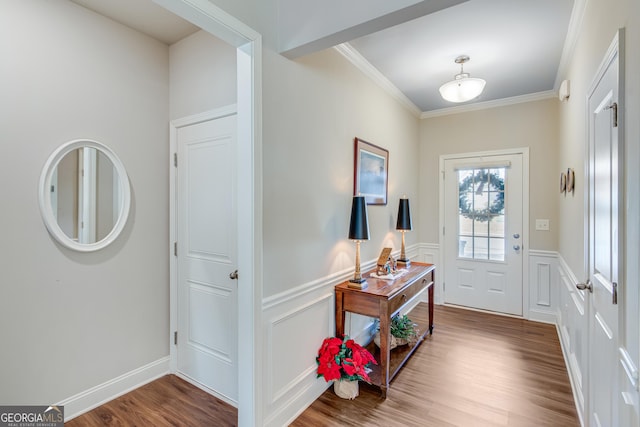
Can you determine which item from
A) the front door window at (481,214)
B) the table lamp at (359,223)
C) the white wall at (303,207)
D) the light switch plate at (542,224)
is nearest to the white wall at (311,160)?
the white wall at (303,207)

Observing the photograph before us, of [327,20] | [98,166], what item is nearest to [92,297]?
[98,166]

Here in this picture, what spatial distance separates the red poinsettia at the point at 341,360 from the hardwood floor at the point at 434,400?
0.64 ft

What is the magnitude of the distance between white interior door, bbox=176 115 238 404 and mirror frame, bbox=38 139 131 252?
1.20ft

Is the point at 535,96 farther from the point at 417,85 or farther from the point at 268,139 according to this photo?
the point at 268,139

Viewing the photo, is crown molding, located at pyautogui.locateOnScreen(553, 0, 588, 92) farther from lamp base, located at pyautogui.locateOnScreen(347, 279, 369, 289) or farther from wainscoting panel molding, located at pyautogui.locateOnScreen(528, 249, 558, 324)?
lamp base, located at pyautogui.locateOnScreen(347, 279, 369, 289)

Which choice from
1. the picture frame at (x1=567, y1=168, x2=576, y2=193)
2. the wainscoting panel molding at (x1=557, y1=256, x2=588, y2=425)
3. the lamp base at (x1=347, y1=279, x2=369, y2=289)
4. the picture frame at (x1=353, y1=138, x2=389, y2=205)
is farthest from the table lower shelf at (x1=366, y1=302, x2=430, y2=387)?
the picture frame at (x1=567, y1=168, x2=576, y2=193)

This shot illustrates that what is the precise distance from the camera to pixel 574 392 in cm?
219

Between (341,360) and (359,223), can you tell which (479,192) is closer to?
(359,223)

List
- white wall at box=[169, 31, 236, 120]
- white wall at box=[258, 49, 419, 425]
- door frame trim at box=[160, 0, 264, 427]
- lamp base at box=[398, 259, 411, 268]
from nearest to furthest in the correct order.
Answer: door frame trim at box=[160, 0, 264, 427]
white wall at box=[258, 49, 419, 425]
white wall at box=[169, 31, 236, 120]
lamp base at box=[398, 259, 411, 268]

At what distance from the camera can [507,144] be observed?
3762 millimetres

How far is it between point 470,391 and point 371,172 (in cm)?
193

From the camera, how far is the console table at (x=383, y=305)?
7.11 feet

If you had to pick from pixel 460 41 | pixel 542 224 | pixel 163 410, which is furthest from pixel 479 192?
pixel 163 410

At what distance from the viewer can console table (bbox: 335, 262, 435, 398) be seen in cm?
217
